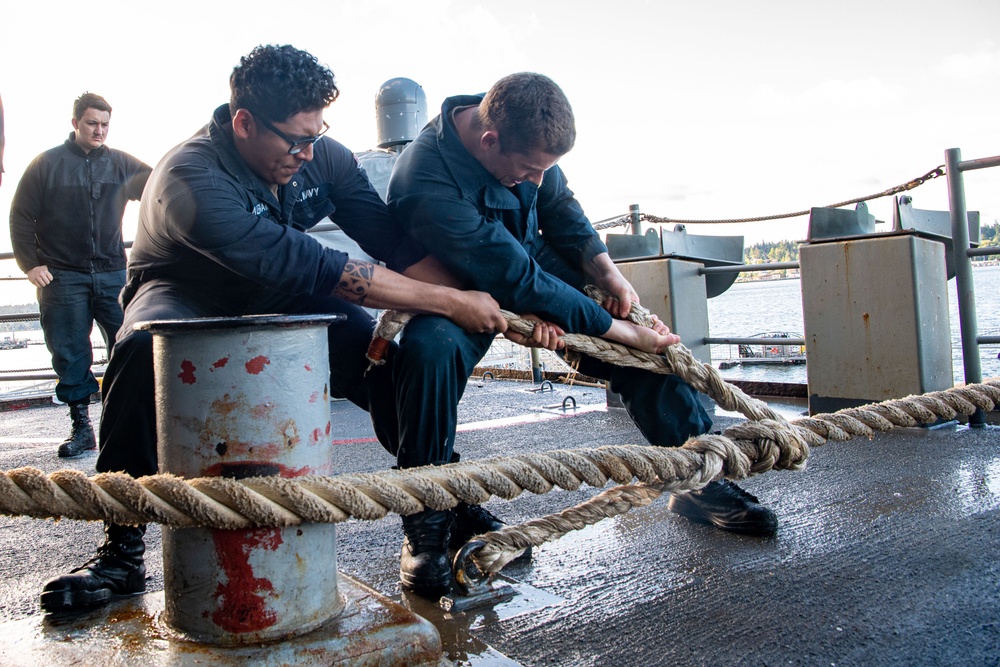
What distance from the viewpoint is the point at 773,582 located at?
182 cm

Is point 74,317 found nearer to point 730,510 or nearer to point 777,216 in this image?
point 730,510

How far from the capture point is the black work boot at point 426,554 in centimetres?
186

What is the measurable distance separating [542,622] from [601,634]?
0.14 meters

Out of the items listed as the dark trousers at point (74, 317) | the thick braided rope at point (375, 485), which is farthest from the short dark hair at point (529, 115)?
the dark trousers at point (74, 317)

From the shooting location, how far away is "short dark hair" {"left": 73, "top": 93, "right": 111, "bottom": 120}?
4043 mm

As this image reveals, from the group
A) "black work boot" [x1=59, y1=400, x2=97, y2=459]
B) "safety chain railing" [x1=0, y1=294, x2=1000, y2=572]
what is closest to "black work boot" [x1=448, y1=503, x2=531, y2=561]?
"safety chain railing" [x1=0, y1=294, x2=1000, y2=572]

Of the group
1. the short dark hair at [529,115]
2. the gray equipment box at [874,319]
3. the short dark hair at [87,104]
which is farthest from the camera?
the short dark hair at [87,104]

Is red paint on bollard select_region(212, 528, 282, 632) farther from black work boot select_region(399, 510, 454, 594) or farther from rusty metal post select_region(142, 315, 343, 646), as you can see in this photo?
black work boot select_region(399, 510, 454, 594)

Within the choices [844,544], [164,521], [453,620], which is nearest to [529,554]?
[453,620]

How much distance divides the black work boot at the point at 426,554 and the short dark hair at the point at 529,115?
3.45ft

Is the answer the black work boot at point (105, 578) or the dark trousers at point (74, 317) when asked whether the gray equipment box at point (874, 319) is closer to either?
the black work boot at point (105, 578)

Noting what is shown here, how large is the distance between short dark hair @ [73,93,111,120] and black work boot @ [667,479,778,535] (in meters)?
3.67

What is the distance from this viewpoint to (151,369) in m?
1.85

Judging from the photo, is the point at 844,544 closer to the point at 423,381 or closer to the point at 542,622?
the point at 542,622
